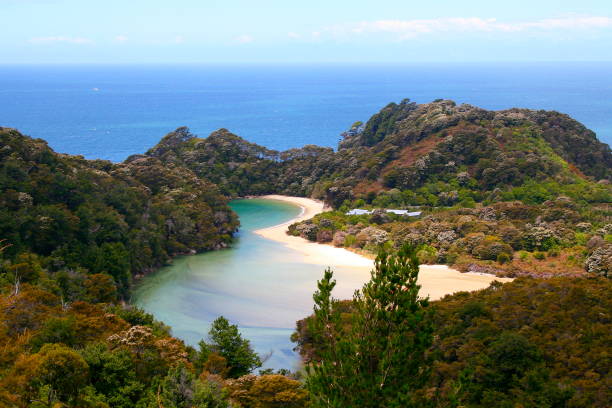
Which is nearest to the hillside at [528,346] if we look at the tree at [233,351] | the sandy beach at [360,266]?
the tree at [233,351]

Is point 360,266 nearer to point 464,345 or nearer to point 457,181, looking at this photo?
point 464,345

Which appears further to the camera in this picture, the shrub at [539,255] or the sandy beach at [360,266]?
the shrub at [539,255]

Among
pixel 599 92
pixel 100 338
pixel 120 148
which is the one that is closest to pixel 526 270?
pixel 100 338

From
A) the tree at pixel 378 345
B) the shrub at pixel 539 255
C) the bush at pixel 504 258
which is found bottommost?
the bush at pixel 504 258

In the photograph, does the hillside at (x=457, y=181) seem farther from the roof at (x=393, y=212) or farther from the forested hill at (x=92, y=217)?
the forested hill at (x=92, y=217)

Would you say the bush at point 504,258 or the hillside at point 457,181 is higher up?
the hillside at point 457,181

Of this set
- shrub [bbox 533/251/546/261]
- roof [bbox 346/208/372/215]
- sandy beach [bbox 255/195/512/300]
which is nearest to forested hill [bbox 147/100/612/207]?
roof [bbox 346/208/372/215]

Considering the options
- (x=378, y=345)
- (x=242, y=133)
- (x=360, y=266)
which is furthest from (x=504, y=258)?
(x=242, y=133)
